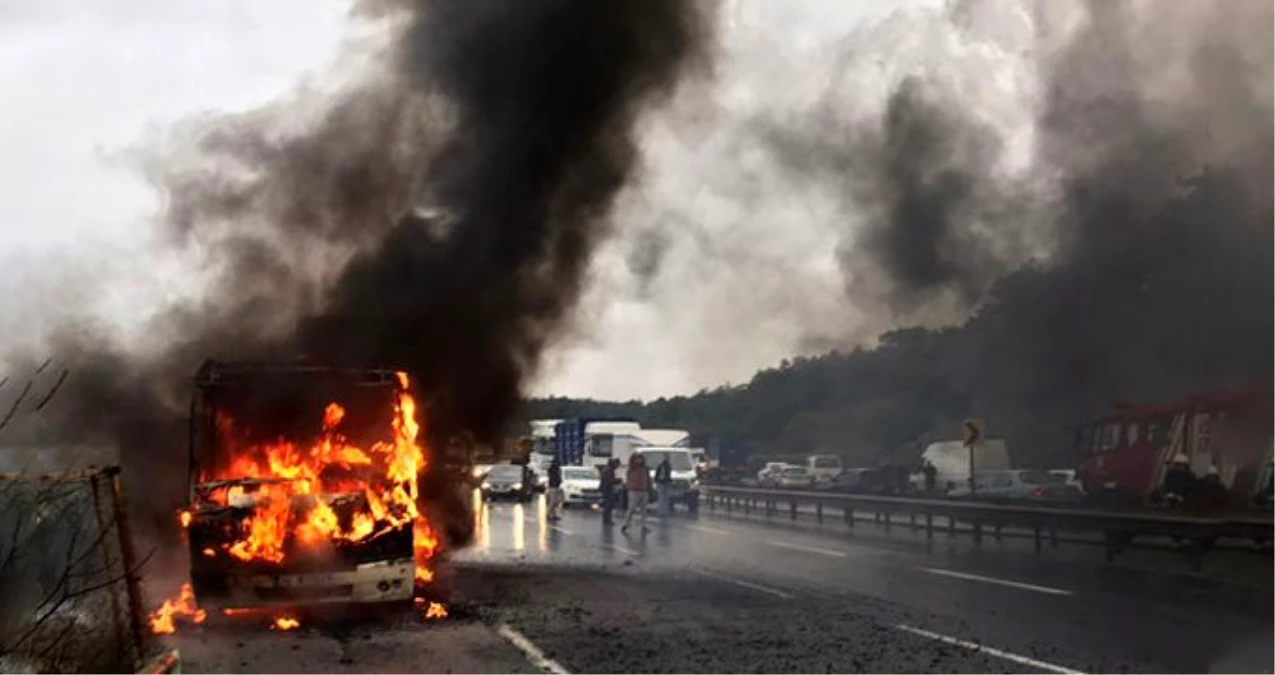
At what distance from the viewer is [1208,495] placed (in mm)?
24344

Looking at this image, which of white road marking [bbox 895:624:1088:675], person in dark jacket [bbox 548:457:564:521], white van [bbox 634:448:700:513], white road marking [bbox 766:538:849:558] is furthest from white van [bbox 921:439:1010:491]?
white road marking [bbox 895:624:1088:675]

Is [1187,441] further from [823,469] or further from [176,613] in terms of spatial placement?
[823,469]

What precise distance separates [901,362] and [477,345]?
49.2 meters

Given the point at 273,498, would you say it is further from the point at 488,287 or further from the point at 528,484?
the point at 528,484

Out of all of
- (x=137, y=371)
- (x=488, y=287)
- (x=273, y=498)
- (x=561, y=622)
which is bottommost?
(x=561, y=622)

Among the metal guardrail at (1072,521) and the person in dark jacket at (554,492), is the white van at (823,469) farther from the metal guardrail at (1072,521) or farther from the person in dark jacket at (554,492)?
the person in dark jacket at (554,492)

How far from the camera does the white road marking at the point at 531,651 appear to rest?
30.7ft

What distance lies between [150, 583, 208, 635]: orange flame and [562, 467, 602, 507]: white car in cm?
2601

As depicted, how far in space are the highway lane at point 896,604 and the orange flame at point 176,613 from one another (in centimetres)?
286

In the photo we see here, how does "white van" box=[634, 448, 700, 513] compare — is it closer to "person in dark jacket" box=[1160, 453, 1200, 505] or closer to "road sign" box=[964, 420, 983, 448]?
"road sign" box=[964, 420, 983, 448]

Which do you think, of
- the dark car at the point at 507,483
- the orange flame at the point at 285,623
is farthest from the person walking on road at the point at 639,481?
the dark car at the point at 507,483

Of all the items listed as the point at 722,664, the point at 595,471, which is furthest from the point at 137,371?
the point at 595,471

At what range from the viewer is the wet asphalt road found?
9.62 metres

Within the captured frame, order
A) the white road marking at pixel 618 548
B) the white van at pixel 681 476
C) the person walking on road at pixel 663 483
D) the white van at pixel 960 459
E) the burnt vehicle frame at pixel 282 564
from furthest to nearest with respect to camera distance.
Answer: the white van at pixel 960 459 < the white van at pixel 681 476 < the person walking on road at pixel 663 483 < the white road marking at pixel 618 548 < the burnt vehicle frame at pixel 282 564
